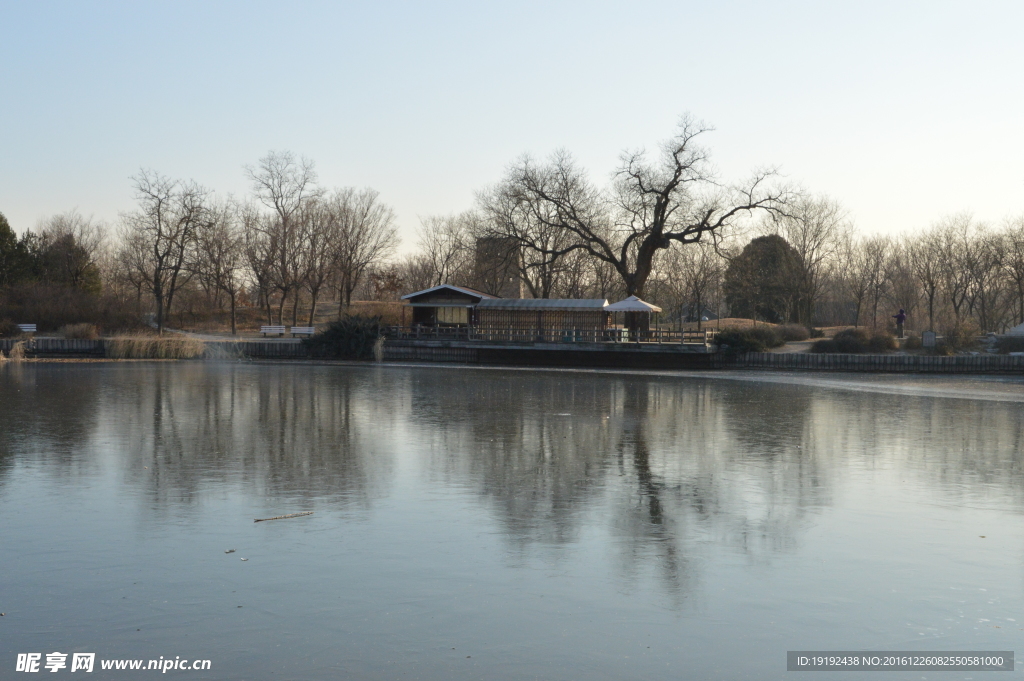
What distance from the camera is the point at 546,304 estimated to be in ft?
164

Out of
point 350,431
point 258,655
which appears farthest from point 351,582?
point 350,431

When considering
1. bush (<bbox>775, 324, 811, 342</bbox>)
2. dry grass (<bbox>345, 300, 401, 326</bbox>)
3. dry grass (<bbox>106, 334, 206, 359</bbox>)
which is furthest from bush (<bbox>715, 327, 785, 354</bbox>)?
dry grass (<bbox>106, 334, 206, 359</bbox>)

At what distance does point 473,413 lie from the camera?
20312 mm

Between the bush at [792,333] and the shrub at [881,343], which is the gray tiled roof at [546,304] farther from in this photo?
the shrub at [881,343]

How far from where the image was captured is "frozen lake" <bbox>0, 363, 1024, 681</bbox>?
604 centimetres

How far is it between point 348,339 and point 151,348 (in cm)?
975

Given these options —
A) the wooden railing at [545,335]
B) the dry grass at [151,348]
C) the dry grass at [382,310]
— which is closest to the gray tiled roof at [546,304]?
the wooden railing at [545,335]

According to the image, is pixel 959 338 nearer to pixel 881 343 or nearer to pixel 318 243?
pixel 881 343

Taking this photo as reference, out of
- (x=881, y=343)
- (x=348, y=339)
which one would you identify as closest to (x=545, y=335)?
(x=348, y=339)

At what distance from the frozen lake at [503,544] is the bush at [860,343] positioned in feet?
81.5

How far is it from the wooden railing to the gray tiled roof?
1.63m

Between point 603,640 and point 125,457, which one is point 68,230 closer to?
point 125,457

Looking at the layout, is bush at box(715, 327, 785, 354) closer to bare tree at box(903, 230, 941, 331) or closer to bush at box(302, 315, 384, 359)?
bush at box(302, 315, 384, 359)

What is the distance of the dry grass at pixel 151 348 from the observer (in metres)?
44.6
